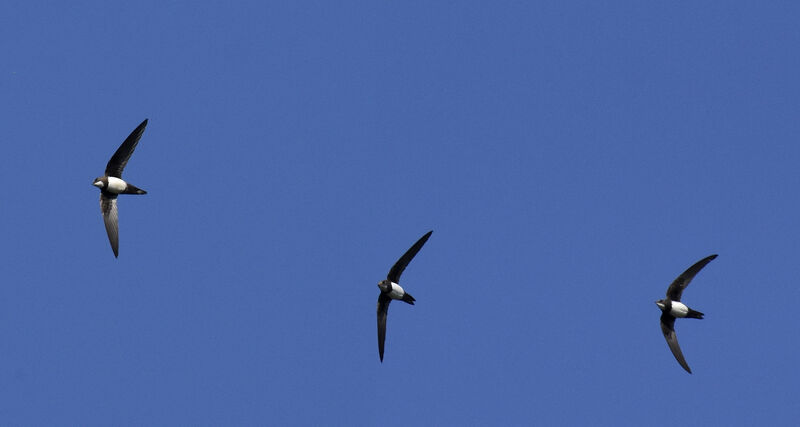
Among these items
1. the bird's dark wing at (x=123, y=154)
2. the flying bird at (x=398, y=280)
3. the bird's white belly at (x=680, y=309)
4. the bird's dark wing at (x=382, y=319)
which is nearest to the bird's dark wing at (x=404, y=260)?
the flying bird at (x=398, y=280)

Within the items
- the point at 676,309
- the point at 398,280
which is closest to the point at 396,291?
the point at 398,280

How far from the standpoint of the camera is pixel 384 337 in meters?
42.2

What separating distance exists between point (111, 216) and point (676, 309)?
65.5 feet

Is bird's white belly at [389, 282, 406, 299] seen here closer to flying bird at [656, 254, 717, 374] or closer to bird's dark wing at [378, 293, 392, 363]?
bird's dark wing at [378, 293, 392, 363]

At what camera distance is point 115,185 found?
38625mm

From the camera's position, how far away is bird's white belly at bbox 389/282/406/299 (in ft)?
133

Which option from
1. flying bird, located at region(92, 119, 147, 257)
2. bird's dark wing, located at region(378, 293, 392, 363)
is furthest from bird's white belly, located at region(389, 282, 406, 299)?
flying bird, located at region(92, 119, 147, 257)

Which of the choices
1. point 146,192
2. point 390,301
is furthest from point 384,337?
point 146,192

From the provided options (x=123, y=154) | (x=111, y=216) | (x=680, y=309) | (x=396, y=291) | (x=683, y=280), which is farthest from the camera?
(x=680, y=309)

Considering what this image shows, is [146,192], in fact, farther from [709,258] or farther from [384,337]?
[709,258]

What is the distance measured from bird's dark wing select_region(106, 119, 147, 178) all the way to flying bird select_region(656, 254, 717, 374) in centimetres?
1908

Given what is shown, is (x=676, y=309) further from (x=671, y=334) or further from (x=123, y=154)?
(x=123, y=154)

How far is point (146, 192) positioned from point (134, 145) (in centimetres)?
162

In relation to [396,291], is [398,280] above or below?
above
